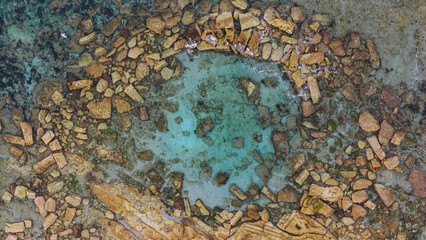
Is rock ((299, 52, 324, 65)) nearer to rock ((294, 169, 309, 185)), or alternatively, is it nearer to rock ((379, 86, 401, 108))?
rock ((379, 86, 401, 108))

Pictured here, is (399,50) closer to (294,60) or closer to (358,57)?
(358,57)

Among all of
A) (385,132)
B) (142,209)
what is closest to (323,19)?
(385,132)

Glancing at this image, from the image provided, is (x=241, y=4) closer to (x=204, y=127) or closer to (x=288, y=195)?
(x=204, y=127)

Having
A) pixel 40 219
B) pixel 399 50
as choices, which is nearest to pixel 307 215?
pixel 399 50

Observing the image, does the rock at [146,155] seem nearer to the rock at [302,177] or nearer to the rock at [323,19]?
the rock at [302,177]

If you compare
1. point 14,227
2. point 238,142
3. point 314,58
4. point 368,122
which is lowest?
point 14,227

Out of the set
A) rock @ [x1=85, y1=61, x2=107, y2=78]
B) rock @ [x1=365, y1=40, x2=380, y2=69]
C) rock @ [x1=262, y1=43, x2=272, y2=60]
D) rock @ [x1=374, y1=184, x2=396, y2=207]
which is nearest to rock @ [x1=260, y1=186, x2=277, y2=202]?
rock @ [x1=374, y1=184, x2=396, y2=207]

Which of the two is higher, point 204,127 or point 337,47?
point 337,47
